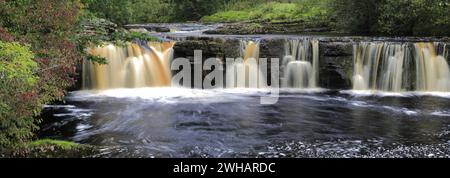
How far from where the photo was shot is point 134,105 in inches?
698

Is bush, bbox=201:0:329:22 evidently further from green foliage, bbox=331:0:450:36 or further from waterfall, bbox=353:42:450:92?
waterfall, bbox=353:42:450:92

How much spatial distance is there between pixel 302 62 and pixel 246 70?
102 inches

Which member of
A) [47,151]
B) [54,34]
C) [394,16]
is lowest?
[47,151]

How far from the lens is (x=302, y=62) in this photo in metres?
23.0

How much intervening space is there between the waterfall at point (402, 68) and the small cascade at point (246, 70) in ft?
14.7

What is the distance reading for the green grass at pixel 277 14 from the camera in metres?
39.3

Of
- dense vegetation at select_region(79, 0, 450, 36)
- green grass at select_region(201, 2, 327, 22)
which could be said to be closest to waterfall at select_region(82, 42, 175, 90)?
dense vegetation at select_region(79, 0, 450, 36)

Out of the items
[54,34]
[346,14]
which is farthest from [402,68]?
[54,34]

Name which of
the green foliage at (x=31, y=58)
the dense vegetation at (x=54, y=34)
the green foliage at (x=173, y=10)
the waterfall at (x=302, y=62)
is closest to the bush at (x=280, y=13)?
the dense vegetation at (x=54, y=34)

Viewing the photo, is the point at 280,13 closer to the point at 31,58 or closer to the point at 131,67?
the point at 131,67

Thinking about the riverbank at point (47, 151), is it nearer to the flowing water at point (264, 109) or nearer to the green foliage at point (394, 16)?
the flowing water at point (264, 109)
